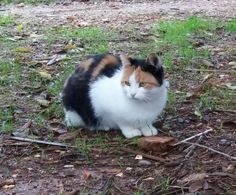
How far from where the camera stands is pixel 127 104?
3.83 m

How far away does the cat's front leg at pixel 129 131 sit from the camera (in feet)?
12.9

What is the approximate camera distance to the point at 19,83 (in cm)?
540

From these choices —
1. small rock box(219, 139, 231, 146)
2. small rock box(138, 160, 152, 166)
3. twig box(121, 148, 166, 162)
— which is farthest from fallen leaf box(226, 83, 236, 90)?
small rock box(138, 160, 152, 166)

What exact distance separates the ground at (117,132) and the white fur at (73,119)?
5 centimetres

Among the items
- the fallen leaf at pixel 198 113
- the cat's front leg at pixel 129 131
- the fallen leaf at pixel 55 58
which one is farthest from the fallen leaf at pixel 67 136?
the fallen leaf at pixel 55 58

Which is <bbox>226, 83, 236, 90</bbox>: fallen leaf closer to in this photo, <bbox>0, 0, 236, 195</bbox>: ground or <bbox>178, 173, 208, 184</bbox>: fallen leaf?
<bbox>0, 0, 236, 195</bbox>: ground

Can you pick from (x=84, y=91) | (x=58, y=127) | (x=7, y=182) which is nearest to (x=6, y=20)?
(x=58, y=127)

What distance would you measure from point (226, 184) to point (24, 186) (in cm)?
115

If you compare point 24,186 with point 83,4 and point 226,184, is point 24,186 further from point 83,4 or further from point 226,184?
point 83,4

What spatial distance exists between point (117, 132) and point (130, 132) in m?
0.18

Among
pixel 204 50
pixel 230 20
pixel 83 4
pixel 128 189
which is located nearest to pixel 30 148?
pixel 128 189

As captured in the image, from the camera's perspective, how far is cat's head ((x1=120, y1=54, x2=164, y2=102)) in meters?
3.71

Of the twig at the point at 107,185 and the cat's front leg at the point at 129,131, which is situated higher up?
the cat's front leg at the point at 129,131

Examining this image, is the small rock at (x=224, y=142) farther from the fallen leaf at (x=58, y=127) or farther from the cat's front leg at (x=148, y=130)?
the fallen leaf at (x=58, y=127)
